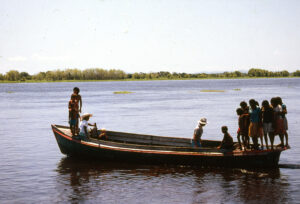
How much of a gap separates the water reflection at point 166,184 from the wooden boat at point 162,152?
0.33 metres

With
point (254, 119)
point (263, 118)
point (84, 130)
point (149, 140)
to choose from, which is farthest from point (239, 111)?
point (84, 130)

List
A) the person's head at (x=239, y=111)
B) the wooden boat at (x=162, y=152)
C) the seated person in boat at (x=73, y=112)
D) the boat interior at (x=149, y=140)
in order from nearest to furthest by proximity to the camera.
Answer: the person's head at (x=239, y=111), the wooden boat at (x=162, y=152), the seated person in boat at (x=73, y=112), the boat interior at (x=149, y=140)

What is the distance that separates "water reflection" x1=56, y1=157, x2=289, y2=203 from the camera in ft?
38.0

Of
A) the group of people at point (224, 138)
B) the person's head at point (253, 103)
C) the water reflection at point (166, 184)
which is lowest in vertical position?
the water reflection at point (166, 184)

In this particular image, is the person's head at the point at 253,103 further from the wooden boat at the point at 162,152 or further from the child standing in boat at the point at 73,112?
the child standing in boat at the point at 73,112

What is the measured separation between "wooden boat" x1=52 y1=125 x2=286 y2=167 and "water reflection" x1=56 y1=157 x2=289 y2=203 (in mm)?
329

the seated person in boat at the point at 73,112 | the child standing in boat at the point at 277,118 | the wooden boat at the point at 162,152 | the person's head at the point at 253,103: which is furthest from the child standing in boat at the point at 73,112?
the child standing in boat at the point at 277,118

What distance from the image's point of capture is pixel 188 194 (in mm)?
11812

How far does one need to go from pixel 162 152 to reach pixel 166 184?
201 cm

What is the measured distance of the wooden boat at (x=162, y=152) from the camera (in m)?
13.9

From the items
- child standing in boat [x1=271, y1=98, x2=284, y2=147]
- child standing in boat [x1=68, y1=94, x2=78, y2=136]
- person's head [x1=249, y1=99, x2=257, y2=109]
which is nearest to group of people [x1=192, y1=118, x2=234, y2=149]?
person's head [x1=249, y1=99, x2=257, y2=109]

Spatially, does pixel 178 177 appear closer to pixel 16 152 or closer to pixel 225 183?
pixel 225 183

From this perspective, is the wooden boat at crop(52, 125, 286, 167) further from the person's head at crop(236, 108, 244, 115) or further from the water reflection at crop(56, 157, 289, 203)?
the person's head at crop(236, 108, 244, 115)

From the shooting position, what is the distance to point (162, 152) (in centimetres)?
1473
